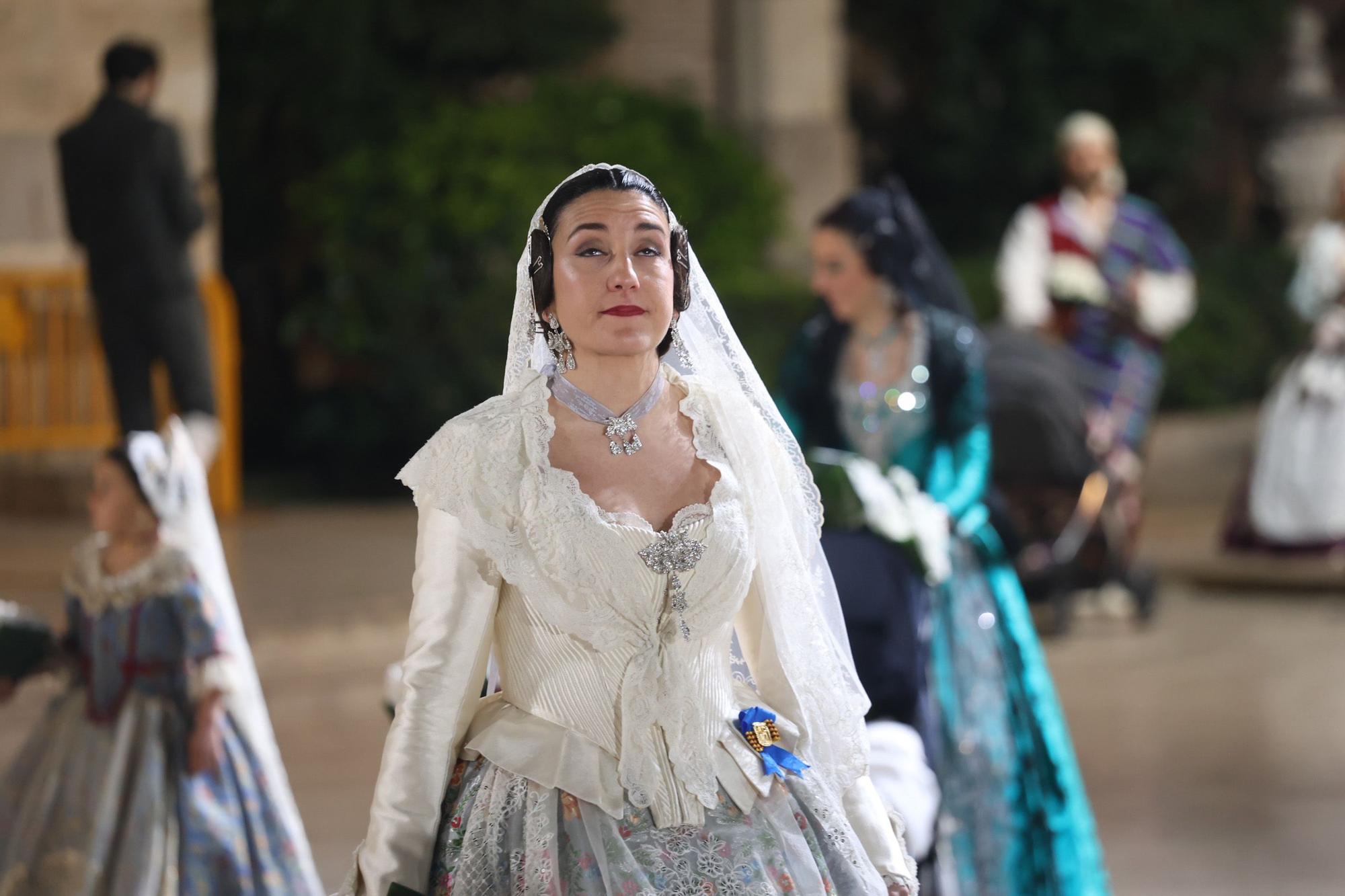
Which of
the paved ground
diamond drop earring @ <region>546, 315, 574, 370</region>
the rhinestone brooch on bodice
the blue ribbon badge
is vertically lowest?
the paved ground

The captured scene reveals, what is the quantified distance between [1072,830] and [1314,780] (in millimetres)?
1844

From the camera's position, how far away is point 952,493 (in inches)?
188

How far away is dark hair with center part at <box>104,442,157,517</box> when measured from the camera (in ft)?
14.0

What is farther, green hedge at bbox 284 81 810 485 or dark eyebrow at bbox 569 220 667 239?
green hedge at bbox 284 81 810 485

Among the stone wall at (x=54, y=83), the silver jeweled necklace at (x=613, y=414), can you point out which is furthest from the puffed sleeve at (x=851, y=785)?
the stone wall at (x=54, y=83)

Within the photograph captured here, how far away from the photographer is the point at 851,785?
109 inches

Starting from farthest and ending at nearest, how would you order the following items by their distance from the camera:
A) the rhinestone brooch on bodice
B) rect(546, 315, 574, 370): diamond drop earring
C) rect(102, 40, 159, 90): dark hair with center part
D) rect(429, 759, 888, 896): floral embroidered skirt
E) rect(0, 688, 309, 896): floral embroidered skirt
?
rect(102, 40, 159, 90): dark hair with center part
rect(0, 688, 309, 896): floral embroidered skirt
rect(546, 315, 574, 370): diamond drop earring
the rhinestone brooch on bodice
rect(429, 759, 888, 896): floral embroidered skirt

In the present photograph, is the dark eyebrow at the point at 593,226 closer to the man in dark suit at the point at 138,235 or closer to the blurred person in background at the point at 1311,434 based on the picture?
the man in dark suit at the point at 138,235

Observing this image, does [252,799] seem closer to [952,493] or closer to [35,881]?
[35,881]

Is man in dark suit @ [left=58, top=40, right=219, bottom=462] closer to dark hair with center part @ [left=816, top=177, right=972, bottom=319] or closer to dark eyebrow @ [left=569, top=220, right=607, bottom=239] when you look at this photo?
dark hair with center part @ [left=816, top=177, right=972, bottom=319]

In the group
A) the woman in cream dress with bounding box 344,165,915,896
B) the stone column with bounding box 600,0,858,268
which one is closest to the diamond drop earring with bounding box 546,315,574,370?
the woman in cream dress with bounding box 344,165,915,896

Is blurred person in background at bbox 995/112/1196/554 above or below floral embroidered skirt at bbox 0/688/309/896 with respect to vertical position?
above

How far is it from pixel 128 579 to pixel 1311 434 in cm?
671

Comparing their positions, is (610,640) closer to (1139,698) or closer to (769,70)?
(1139,698)
